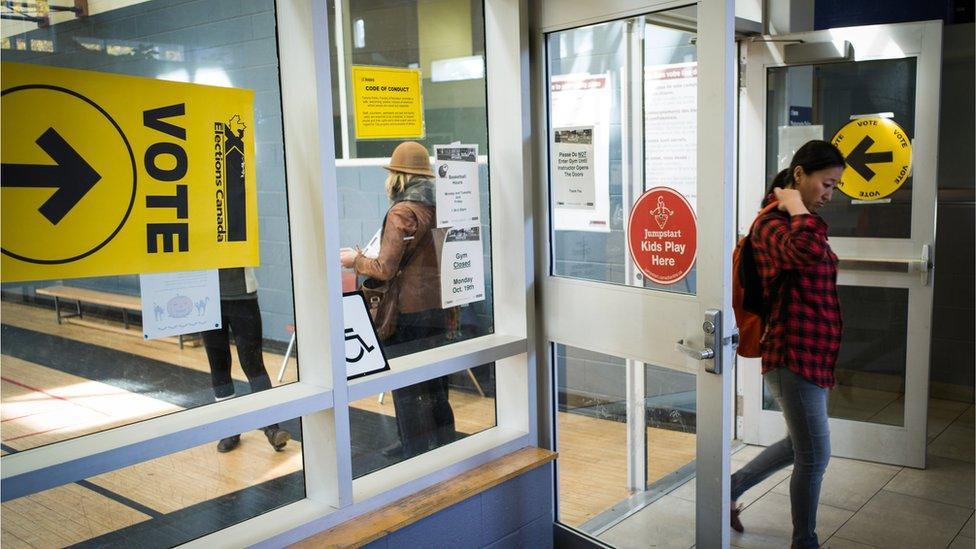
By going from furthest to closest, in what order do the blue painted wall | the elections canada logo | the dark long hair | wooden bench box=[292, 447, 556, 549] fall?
1. the blue painted wall
2. the dark long hair
3. wooden bench box=[292, 447, 556, 549]
4. the elections canada logo

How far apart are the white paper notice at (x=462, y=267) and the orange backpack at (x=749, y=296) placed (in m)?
0.92

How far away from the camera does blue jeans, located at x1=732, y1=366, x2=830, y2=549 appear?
2.74 meters

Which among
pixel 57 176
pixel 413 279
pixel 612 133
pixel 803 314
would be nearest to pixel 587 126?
pixel 612 133

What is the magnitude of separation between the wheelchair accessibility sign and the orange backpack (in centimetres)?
130

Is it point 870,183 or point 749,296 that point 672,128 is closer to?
point 749,296

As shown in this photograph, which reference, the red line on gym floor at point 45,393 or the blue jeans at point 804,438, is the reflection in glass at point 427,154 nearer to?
the red line on gym floor at point 45,393

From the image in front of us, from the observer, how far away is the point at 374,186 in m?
2.45

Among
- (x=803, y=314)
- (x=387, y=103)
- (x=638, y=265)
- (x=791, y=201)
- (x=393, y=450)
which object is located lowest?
(x=393, y=450)

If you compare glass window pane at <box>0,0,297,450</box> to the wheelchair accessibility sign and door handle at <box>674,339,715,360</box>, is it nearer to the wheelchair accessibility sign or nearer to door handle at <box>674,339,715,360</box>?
the wheelchair accessibility sign

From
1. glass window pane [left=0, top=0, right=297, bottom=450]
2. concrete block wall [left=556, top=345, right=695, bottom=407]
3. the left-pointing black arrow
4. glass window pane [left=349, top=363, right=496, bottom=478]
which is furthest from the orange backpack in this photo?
the left-pointing black arrow

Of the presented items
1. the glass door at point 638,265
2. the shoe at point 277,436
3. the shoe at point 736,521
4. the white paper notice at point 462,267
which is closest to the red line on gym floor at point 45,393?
the shoe at point 277,436

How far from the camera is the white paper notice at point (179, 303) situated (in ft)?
6.21

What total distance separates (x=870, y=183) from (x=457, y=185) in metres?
2.25

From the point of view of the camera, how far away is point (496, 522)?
262 centimetres
